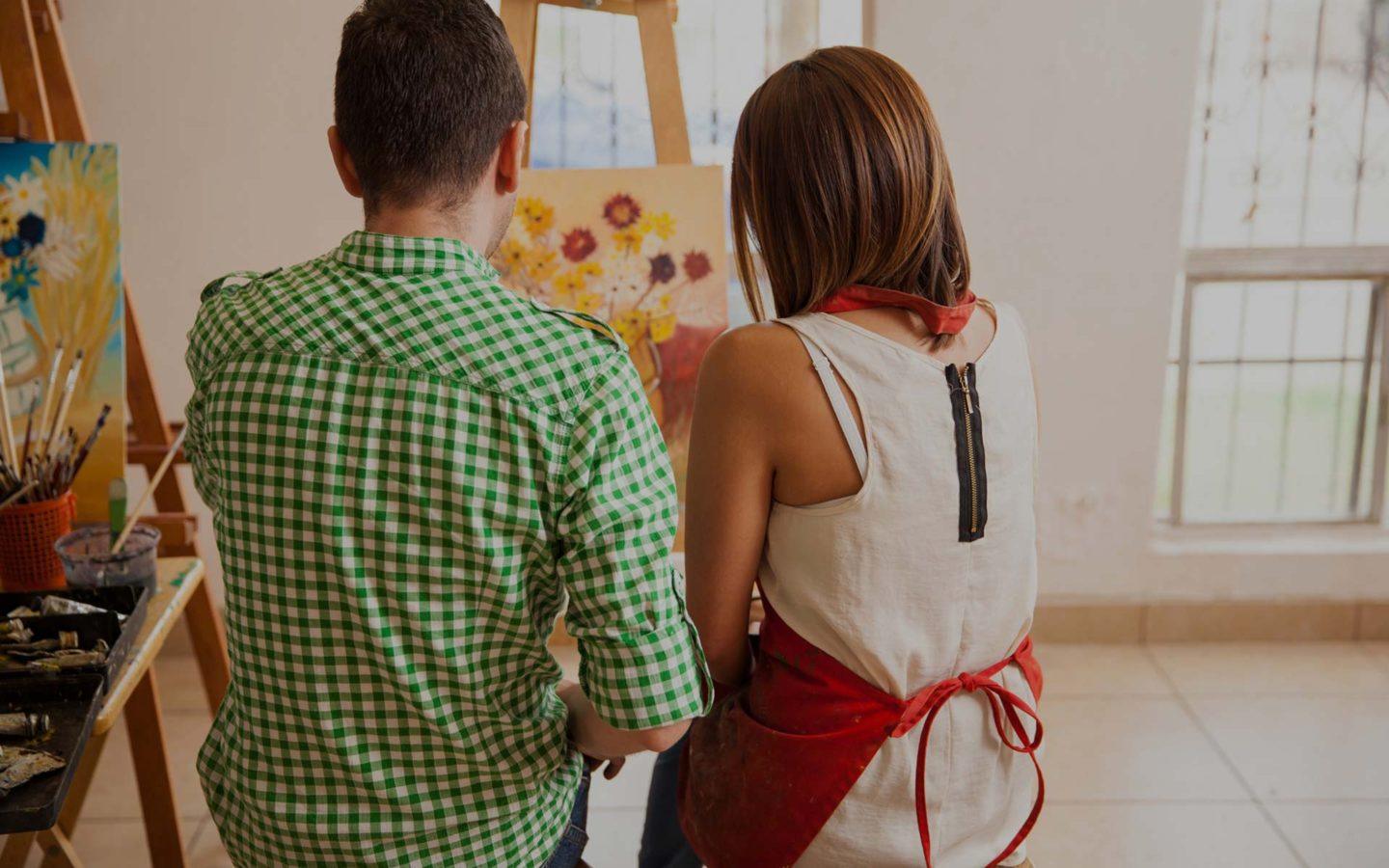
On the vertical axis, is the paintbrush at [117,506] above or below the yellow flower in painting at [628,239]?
below

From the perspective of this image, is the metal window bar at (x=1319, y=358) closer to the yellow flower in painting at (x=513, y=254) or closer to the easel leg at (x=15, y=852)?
the yellow flower in painting at (x=513, y=254)

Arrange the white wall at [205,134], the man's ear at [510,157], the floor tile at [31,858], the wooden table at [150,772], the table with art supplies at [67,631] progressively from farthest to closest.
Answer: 1. the white wall at [205,134]
2. the floor tile at [31,858]
3. the wooden table at [150,772]
4. the table with art supplies at [67,631]
5. the man's ear at [510,157]

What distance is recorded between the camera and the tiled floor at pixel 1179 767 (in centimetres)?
220

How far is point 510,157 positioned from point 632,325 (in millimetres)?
1406

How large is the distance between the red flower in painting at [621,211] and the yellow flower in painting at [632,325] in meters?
0.18

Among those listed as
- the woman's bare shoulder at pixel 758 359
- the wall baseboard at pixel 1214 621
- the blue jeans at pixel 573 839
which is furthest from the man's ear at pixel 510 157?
the wall baseboard at pixel 1214 621

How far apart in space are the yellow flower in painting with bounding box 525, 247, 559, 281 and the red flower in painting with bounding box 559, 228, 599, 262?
0.03 metres

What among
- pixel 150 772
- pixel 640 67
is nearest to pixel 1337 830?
pixel 150 772

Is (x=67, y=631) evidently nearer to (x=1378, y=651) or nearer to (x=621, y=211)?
(x=621, y=211)

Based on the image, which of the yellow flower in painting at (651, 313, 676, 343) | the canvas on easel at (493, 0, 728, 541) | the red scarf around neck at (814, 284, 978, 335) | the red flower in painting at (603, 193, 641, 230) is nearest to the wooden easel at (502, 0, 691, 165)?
the canvas on easel at (493, 0, 728, 541)

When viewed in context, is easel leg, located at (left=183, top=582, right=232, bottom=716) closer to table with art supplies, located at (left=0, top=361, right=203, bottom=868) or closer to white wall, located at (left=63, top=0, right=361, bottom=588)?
table with art supplies, located at (left=0, top=361, right=203, bottom=868)

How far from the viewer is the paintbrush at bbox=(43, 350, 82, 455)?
5.83 feet

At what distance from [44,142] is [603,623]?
63.6 inches

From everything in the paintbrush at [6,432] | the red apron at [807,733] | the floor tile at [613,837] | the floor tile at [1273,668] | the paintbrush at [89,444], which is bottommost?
the floor tile at [1273,668]
